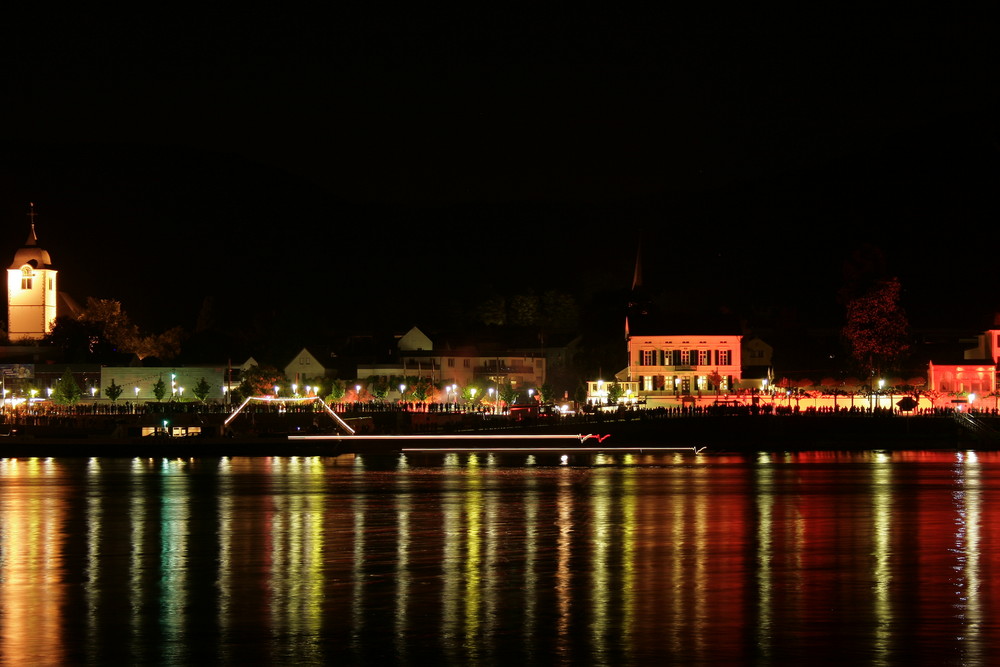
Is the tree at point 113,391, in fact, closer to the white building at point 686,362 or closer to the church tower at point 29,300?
the church tower at point 29,300

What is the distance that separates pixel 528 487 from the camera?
4484 centimetres

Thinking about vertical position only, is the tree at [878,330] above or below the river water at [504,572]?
above

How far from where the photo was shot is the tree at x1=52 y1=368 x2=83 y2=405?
88938 mm

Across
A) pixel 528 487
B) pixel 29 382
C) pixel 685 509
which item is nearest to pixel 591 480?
pixel 528 487

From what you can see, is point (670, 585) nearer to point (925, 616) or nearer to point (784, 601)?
point (784, 601)

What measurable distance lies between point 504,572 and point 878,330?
57.8 m

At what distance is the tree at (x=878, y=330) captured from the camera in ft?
255

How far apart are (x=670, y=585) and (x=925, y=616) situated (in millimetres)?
4802

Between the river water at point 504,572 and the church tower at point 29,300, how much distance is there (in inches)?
2937

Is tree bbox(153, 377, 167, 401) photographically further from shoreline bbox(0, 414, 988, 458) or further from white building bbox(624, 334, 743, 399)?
white building bbox(624, 334, 743, 399)

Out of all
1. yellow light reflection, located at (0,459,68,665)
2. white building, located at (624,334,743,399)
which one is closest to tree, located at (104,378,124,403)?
white building, located at (624,334,743,399)

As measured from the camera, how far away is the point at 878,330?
3066 inches

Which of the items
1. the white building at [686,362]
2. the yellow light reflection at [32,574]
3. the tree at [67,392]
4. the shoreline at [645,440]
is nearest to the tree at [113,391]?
→ the tree at [67,392]

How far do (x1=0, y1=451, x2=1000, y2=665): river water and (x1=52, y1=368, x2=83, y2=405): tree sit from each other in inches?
1682
